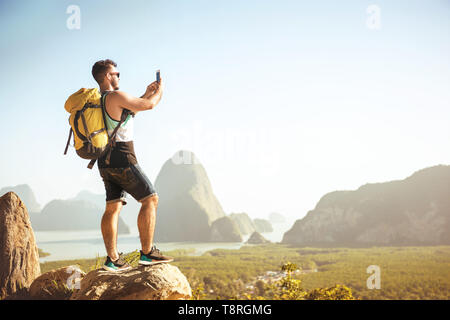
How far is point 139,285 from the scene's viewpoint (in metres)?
3.71

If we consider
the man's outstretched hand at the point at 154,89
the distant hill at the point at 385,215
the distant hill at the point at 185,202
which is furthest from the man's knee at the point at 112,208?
the distant hill at the point at 185,202

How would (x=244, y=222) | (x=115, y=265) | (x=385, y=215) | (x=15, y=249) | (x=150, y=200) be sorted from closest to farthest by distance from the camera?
(x=150, y=200)
(x=115, y=265)
(x=15, y=249)
(x=385, y=215)
(x=244, y=222)

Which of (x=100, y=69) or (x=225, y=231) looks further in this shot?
(x=225, y=231)

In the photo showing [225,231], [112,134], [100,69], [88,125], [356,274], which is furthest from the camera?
[225,231]

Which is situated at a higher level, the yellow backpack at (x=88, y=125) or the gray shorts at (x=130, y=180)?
the yellow backpack at (x=88, y=125)

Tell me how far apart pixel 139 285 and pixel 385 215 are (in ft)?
364

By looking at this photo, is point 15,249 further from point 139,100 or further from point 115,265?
point 139,100

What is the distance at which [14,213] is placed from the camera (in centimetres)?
682

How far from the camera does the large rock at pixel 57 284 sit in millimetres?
5730

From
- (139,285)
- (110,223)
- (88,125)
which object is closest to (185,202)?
(139,285)

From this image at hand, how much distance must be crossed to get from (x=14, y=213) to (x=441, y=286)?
5117cm

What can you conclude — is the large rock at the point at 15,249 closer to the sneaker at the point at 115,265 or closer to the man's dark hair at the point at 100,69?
the sneaker at the point at 115,265

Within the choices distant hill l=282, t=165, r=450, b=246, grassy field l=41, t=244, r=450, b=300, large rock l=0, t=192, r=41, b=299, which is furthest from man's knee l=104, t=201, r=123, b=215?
distant hill l=282, t=165, r=450, b=246
